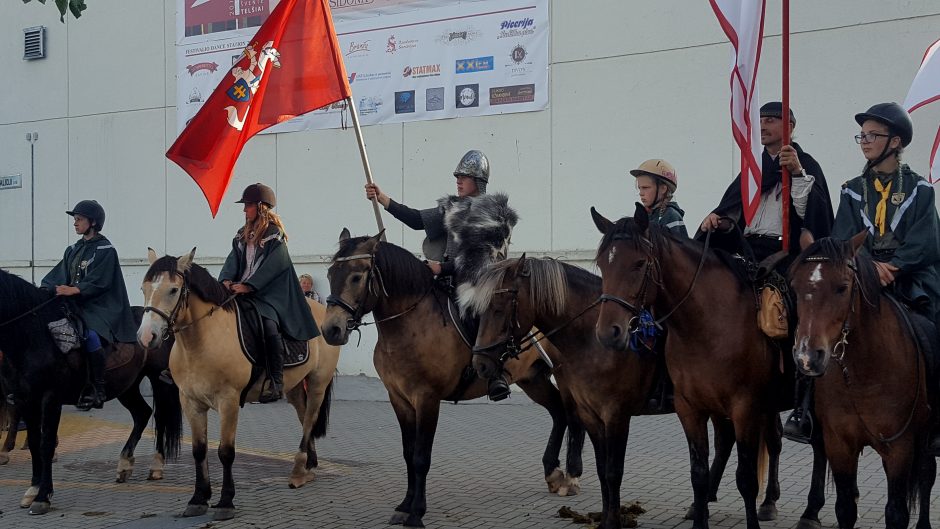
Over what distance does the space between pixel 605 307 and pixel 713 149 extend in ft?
27.7

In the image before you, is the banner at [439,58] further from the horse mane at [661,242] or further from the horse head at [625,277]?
the horse head at [625,277]

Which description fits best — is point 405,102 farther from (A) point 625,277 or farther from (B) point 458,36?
(A) point 625,277

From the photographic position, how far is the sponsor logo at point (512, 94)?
15.0 metres

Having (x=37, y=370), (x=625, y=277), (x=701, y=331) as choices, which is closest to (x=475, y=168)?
(x=625, y=277)

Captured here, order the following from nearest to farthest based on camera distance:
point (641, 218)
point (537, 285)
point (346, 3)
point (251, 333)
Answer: point (641, 218) → point (537, 285) → point (251, 333) → point (346, 3)

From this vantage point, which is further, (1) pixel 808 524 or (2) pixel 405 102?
(2) pixel 405 102

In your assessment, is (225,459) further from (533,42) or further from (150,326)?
(533,42)

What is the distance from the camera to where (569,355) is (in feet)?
23.1

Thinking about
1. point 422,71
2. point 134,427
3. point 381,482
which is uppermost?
point 422,71

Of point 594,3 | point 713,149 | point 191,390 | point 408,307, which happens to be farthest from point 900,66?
point 191,390

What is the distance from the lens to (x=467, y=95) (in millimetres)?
15445

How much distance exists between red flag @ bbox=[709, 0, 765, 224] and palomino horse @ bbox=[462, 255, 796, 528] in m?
1.32

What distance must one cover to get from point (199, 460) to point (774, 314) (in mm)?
4736

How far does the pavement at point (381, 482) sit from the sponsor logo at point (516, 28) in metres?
5.91
